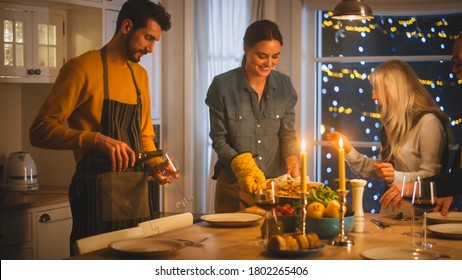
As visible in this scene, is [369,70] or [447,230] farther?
[369,70]

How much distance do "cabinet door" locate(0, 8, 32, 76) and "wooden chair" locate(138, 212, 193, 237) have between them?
176 centimetres

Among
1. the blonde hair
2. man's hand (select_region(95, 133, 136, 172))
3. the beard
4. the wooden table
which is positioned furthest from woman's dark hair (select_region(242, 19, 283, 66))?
the wooden table

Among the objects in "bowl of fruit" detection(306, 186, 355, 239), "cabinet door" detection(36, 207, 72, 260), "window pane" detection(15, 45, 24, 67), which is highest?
"window pane" detection(15, 45, 24, 67)

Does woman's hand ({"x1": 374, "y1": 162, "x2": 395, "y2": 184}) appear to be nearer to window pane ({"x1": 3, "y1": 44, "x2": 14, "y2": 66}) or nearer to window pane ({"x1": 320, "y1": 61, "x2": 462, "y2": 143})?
window pane ({"x1": 320, "y1": 61, "x2": 462, "y2": 143})

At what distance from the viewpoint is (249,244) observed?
2.56 meters

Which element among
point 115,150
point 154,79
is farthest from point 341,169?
point 154,79

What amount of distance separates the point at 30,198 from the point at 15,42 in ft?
2.99

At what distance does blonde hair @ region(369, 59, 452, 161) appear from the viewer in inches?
145

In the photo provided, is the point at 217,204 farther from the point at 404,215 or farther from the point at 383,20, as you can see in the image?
the point at 383,20

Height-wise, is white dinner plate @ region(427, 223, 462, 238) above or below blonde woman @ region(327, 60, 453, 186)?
below

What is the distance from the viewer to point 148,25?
3338 mm

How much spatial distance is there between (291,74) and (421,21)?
938 mm

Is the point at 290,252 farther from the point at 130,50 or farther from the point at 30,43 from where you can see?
the point at 30,43
